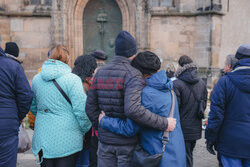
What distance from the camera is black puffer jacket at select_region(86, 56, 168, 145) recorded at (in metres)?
2.10

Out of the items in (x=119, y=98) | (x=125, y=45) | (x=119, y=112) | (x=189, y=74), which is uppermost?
(x=125, y=45)

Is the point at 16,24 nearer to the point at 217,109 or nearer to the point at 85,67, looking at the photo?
the point at 85,67

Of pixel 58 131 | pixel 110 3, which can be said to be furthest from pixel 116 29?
pixel 58 131

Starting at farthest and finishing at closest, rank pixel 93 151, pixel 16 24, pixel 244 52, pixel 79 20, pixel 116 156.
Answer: pixel 79 20 → pixel 16 24 → pixel 93 151 → pixel 244 52 → pixel 116 156

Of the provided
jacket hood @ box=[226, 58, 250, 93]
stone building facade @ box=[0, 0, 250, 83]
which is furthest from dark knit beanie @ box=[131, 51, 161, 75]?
stone building facade @ box=[0, 0, 250, 83]

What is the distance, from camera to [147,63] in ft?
7.36

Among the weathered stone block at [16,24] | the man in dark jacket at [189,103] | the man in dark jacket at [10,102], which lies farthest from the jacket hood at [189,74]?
the weathered stone block at [16,24]

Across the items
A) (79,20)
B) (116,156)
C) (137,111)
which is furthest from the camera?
(79,20)

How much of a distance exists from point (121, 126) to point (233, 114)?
131cm

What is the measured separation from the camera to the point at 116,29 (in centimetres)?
1248

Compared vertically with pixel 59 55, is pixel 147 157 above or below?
below

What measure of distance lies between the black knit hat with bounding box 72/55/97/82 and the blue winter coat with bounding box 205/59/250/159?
1588mm

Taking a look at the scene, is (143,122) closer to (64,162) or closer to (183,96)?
(64,162)

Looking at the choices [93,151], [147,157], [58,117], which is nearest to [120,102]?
[147,157]
